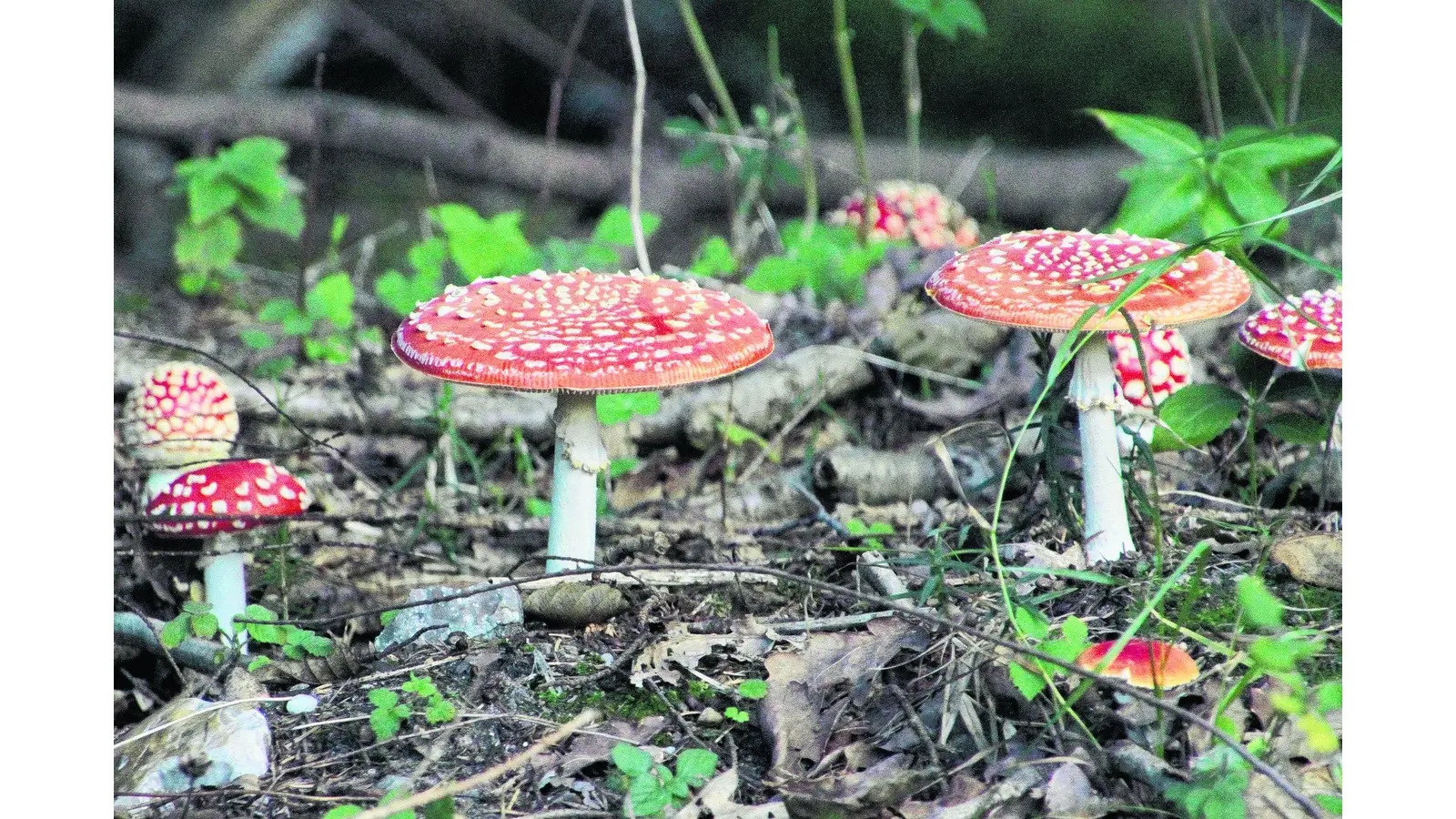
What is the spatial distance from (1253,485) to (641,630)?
1522 mm

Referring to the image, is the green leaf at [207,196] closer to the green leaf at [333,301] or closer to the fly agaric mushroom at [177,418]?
the green leaf at [333,301]

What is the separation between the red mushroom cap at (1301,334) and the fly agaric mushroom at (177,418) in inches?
105

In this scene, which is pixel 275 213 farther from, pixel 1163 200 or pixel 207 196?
pixel 1163 200

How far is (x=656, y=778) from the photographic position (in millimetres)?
2357

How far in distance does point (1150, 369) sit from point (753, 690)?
5.28 ft

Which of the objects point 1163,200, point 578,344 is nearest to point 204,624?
point 578,344

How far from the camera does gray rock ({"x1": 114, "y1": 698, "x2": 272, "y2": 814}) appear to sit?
101 inches

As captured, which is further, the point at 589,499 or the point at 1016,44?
the point at 1016,44

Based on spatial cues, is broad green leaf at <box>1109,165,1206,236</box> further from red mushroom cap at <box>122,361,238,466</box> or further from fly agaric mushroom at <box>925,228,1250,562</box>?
red mushroom cap at <box>122,361,238,466</box>

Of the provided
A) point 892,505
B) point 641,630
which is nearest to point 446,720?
point 641,630

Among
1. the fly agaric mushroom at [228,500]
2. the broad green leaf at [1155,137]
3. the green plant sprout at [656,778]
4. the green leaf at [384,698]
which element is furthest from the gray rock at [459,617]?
the broad green leaf at [1155,137]

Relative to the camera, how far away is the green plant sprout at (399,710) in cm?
264

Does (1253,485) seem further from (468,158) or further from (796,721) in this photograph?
(468,158)

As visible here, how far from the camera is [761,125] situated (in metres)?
5.88
